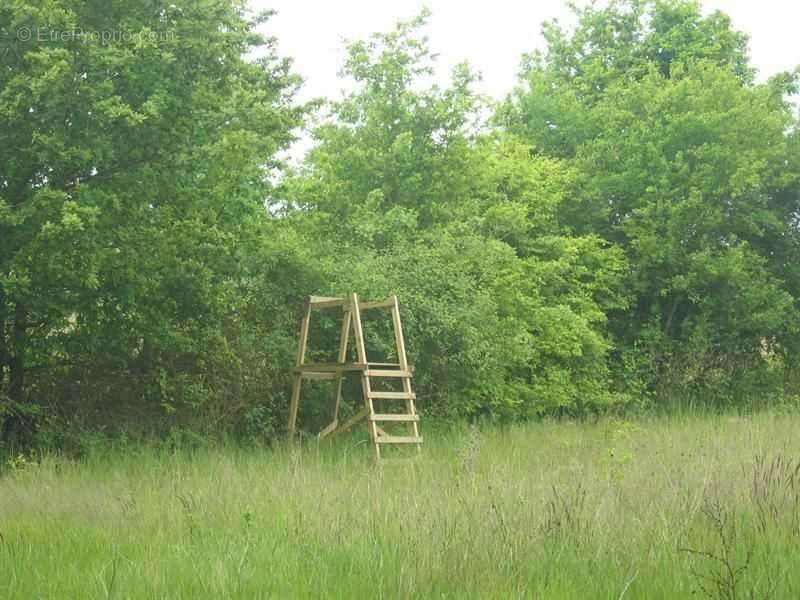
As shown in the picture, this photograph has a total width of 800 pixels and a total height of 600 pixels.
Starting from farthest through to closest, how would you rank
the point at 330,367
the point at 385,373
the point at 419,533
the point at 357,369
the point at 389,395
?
1. the point at 330,367
2. the point at 357,369
3. the point at 385,373
4. the point at 389,395
5. the point at 419,533

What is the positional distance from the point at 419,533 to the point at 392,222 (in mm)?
12743

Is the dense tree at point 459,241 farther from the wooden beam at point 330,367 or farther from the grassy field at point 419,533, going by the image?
the grassy field at point 419,533

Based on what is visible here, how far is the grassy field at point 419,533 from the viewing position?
5.01 m

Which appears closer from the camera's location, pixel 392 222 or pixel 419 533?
pixel 419 533

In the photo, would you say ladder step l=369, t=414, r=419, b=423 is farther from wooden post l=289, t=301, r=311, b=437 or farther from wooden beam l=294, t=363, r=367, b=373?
wooden post l=289, t=301, r=311, b=437

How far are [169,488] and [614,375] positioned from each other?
15.7 metres

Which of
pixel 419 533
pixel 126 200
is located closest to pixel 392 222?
pixel 126 200

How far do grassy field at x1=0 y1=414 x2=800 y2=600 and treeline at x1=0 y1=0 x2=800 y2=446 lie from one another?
3727 millimetres

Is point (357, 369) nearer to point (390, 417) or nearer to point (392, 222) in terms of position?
point (390, 417)

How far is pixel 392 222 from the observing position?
18.3 meters

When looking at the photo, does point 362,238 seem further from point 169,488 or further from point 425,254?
point 169,488

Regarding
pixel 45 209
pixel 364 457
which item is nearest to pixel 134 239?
pixel 45 209

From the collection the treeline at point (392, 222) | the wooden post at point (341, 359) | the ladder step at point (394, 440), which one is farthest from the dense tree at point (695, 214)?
the ladder step at point (394, 440)

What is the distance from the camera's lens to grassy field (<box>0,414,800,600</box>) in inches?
197
